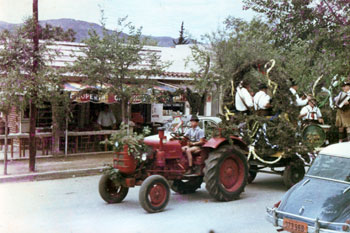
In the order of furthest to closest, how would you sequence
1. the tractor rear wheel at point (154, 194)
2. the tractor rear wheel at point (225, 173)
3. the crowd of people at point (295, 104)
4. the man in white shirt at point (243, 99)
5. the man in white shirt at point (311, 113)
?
the man in white shirt at point (311, 113)
the man in white shirt at point (243, 99)
the crowd of people at point (295, 104)
the tractor rear wheel at point (225, 173)
the tractor rear wheel at point (154, 194)

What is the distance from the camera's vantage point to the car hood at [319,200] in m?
6.43

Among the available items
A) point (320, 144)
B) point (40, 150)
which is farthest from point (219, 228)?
point (40, 150)

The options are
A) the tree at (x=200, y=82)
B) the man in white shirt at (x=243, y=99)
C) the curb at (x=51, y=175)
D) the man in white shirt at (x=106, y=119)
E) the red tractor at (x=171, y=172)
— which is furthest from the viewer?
the tree at (x=200, y=82)

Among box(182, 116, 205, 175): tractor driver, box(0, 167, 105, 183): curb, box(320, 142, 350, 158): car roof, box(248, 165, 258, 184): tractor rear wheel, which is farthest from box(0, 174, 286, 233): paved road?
box(320, 142, 350, 158): car roof

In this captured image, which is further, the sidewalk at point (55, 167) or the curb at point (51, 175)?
the sidewalk at point (55, 167)

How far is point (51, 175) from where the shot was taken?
524 inches

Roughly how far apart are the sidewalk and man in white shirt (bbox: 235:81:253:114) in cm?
389

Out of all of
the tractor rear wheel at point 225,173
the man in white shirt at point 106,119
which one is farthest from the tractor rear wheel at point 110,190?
the man in white shirt at point 106,119

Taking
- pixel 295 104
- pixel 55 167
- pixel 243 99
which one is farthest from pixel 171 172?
pixel 55 167

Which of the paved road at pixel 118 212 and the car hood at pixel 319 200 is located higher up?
the car hood at pixel 319 200

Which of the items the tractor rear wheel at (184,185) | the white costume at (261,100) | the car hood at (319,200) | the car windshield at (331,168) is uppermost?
the white costume at (261,100)

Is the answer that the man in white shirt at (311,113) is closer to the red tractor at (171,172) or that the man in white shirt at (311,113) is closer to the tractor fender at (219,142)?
the tractor fender at (219,142)

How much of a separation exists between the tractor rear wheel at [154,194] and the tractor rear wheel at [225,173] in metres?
1.15

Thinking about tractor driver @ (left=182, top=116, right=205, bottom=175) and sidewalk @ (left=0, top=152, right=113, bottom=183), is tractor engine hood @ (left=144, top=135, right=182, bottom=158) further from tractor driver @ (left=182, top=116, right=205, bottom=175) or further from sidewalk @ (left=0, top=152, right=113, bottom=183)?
sidewalk @ (left=0, top=152, right=113, bottom=183)
